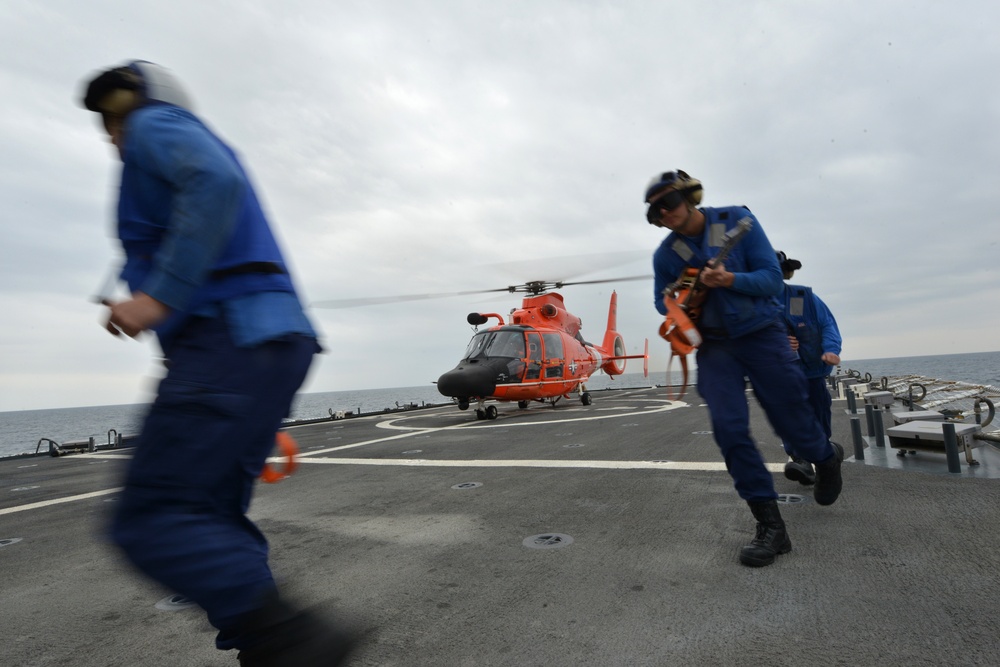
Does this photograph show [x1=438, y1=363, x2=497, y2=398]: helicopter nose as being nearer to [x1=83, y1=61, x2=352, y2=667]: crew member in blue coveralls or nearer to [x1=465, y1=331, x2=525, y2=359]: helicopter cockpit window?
[x1=465, y1=331, x2=525, y2=359]: helicopter cockpit window

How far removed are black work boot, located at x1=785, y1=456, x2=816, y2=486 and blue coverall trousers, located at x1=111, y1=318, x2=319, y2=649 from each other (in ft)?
12.5

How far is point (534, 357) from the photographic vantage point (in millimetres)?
13477

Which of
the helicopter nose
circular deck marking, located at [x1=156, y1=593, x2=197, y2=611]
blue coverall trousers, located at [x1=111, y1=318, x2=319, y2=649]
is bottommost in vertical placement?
circular deck marking, located at [x1=156, y1=593, x2=197, y2=611]

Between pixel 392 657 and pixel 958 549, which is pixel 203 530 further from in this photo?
pixel 958 549

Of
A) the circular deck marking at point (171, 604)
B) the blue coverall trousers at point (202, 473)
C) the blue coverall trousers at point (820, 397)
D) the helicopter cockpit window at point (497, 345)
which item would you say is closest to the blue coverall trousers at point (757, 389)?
the blue coverall trousers at point (820, 397)

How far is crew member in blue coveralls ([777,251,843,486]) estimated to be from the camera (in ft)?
14.2

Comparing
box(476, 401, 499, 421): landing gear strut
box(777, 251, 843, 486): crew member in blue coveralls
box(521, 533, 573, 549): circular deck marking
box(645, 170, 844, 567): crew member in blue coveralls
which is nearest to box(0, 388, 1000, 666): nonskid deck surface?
box(521, 533, 573, 549): circular deck marking

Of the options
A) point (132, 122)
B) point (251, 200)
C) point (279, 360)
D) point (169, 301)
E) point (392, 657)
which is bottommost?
point (392, 657)

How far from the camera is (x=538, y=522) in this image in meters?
3.30

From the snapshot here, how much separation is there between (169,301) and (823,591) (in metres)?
2.46

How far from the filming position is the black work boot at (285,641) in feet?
3.74


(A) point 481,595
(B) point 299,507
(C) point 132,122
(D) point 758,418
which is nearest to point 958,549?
(A) point 481,595

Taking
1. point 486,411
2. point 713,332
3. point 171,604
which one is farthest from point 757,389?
point 486,411

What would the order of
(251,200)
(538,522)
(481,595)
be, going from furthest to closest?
(538,522), (481,595), (251,200)
